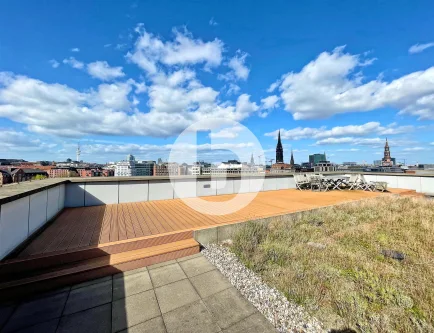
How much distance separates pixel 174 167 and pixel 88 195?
2.77 meters

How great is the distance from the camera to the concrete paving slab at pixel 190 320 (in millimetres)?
1632

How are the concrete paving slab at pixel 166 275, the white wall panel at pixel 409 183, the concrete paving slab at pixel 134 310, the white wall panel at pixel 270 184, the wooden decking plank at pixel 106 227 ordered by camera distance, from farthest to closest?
1. the white wall panel at pixel 409 183
2. the white wall panel at pixel 270 184
3. the wooden decking plank at pixel 106 227
4. the concrete paving slab at pixel 166 275
5. the concrete paving slab at pixel 134 310

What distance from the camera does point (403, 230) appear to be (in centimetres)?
395

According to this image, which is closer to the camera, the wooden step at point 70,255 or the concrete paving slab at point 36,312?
the concrete paving slab at point 36,312

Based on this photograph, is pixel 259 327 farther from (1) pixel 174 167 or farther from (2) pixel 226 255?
(1) pixel 174 167

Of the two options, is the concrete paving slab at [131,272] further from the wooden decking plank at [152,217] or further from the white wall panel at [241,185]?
the white wall panel at [241,185]

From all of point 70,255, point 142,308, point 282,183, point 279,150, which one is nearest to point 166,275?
point 142,308

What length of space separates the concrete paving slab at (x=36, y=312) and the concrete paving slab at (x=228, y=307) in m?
→ 1.55

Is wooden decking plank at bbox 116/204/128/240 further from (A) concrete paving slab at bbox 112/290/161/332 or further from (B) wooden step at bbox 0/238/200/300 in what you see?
(A) concrete paving slab at bbox 112/290/161/332

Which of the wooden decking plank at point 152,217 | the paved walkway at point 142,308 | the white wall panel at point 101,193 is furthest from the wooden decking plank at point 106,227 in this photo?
the wooden decking plank at point 152,217

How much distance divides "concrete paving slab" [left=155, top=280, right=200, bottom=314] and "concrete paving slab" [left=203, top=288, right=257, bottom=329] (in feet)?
0.65

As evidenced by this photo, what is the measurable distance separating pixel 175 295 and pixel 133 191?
431 centimetres

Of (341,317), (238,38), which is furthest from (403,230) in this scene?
(238,38)

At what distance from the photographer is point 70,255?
2.42m
